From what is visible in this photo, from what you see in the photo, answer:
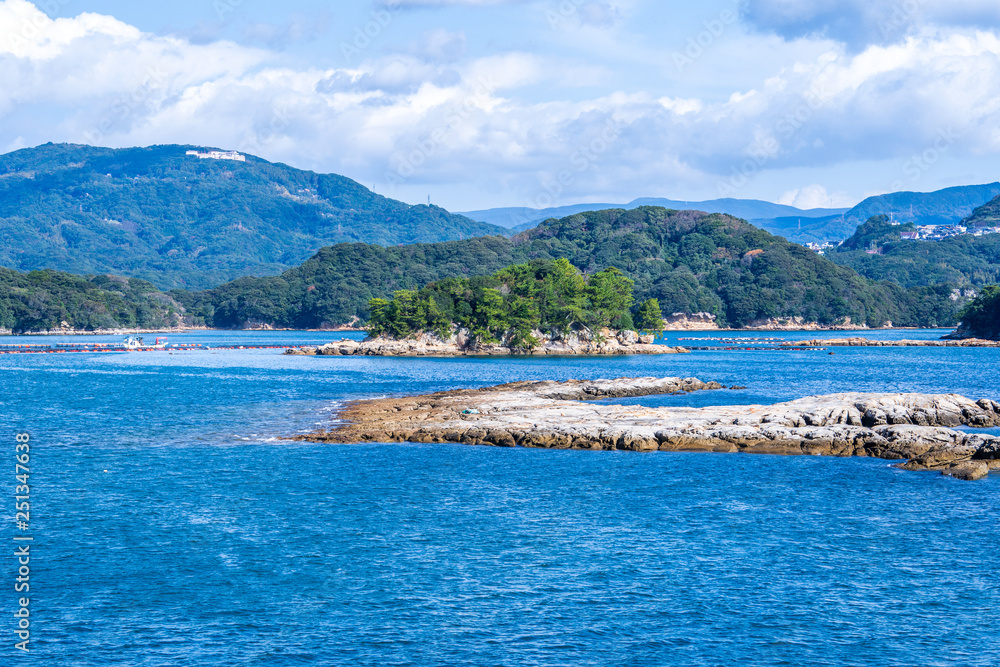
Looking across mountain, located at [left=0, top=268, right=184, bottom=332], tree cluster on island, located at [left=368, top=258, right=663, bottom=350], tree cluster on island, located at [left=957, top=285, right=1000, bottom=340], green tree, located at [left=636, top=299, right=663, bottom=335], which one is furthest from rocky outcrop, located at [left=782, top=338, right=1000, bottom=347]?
mountain, located at [left=0, top=268, right=184, bottom=332]

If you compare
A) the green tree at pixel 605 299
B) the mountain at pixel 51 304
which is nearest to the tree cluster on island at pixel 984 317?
the green tree at pixel 605 299

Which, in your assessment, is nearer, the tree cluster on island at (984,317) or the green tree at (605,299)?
the green tree at (605,299)

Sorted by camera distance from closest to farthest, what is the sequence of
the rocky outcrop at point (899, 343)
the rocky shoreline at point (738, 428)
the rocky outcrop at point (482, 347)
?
the rocky shoreline at point (738, 428) → the rocky outcrop at point (482, 347) → the rocky outcrop at point (899, 343)

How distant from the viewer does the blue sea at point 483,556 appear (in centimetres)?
1748

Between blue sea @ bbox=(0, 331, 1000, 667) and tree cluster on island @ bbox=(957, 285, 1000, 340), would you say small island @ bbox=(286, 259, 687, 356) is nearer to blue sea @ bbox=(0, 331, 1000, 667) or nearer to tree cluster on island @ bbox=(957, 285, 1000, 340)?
tree cluster on island @ bbox=(957, 285, 1000, 340)

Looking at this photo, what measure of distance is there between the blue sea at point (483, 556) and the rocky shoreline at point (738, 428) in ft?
5.24

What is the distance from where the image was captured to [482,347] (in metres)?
116

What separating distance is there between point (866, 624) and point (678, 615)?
3.70m

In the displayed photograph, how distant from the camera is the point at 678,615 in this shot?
62.4 feet

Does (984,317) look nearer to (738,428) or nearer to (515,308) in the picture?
(515,308)

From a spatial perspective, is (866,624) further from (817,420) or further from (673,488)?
(817,420)

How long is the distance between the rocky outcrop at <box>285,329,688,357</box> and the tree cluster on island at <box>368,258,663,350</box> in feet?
2.51

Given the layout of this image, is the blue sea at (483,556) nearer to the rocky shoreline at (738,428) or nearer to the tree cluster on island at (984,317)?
the rocky shoreline at (738,428)

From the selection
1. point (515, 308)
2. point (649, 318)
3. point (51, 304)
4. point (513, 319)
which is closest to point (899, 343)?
point (649, 318)
